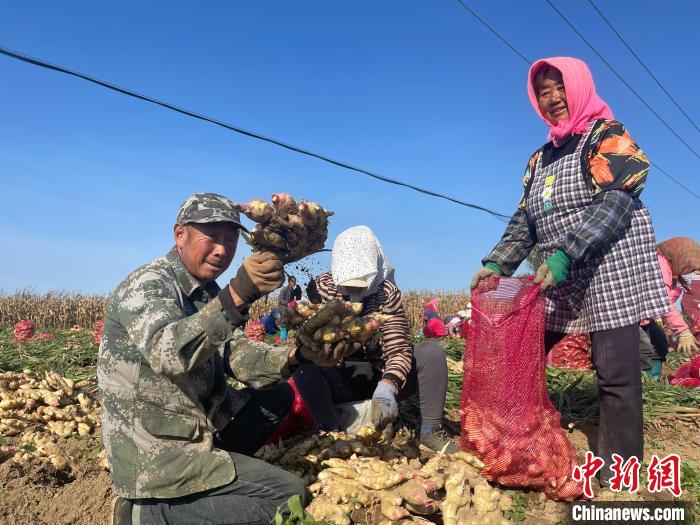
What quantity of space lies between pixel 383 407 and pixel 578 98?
2.09m

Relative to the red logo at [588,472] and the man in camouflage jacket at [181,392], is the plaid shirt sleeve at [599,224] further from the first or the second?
the man in camouflage jacket at [181,392]

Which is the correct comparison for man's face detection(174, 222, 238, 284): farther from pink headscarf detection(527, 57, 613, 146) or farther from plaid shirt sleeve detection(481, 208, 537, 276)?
pink headscarf detection(527, 57, 613, 146)

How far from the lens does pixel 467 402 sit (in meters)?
2.88

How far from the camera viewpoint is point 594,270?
2.92m

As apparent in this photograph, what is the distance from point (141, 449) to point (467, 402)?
1692 millimetres

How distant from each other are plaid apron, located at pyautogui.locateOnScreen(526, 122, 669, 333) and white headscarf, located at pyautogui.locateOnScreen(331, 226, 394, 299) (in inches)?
41.0

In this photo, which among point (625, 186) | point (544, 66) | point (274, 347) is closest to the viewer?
point (274, 347)

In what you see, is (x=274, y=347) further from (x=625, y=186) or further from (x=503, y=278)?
(x=625, y=186)

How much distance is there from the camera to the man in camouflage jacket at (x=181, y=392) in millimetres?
1875

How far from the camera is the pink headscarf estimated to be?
2.98 m

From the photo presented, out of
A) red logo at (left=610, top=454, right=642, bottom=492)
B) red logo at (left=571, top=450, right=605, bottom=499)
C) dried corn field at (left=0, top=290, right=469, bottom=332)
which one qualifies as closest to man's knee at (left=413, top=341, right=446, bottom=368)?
red logo at (left=571, top=450, right=605, bottom=499)

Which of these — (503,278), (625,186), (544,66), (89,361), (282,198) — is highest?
(544,66)

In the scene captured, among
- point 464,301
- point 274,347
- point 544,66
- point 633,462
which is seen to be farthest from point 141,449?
point 464,301

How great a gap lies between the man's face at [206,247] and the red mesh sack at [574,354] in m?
4.44
